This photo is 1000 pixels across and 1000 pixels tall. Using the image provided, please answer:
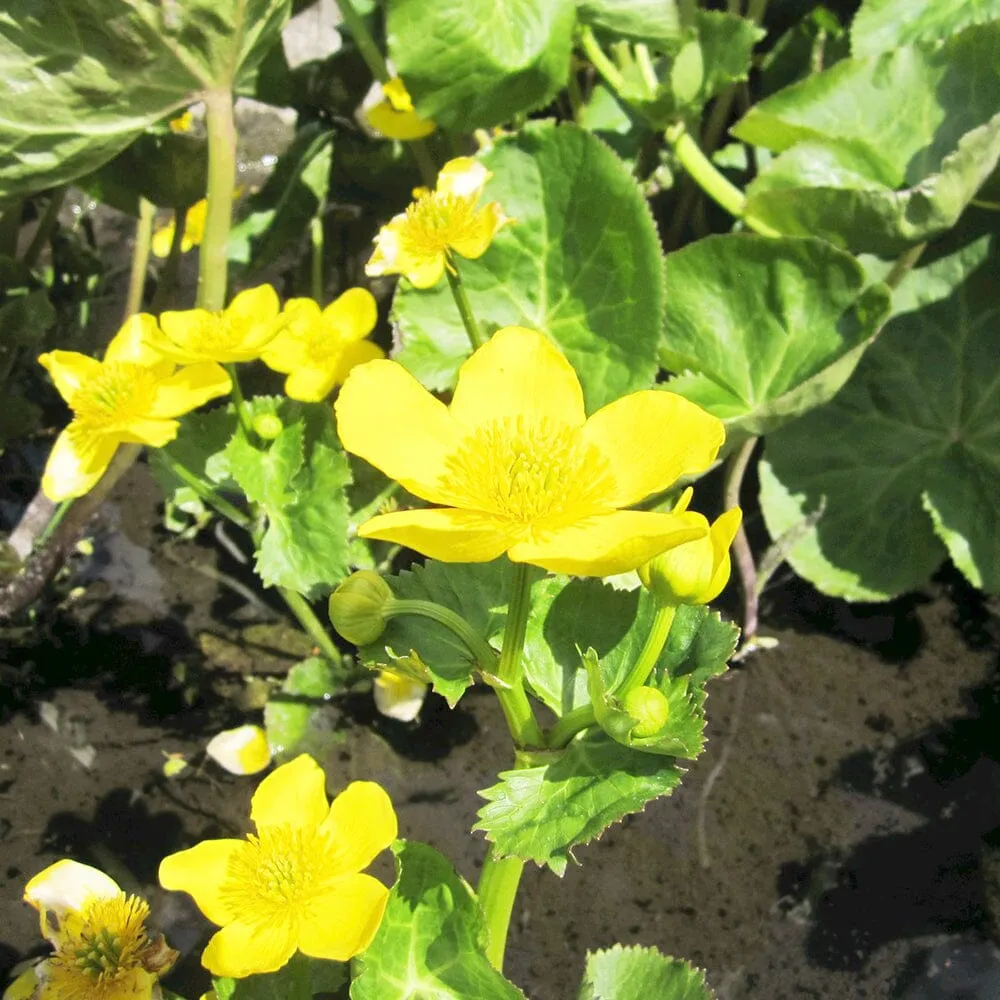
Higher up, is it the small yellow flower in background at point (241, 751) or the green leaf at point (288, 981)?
the green leaf at point (288, 981)

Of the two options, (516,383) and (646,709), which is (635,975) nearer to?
(646,709)

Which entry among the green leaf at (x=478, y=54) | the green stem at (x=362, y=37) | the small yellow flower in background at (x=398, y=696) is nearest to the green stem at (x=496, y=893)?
the small yellow flower in background at (x=398, y=696)

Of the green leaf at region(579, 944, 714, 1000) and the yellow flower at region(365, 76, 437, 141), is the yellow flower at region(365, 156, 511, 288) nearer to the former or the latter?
the yellow flower at region(365, 76, 437, 141)

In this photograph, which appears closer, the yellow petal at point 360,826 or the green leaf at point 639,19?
the yellow petal at point 360,826

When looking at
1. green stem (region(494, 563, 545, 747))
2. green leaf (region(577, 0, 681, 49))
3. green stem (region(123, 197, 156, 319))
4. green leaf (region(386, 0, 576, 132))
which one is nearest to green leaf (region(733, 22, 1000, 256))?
green leaf (region(577, 0, 681, 49))

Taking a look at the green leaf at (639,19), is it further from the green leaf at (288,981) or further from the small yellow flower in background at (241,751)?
the green leaf at (288,981)

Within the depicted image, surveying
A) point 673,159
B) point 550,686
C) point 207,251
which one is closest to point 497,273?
point 207,251

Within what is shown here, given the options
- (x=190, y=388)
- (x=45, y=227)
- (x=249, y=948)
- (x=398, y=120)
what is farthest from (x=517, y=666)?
(x=45, y=227)
